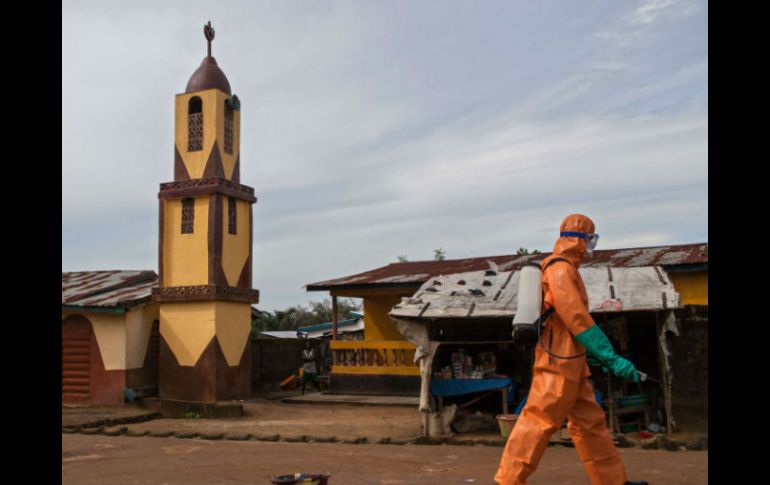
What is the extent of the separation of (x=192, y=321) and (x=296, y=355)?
246 inches

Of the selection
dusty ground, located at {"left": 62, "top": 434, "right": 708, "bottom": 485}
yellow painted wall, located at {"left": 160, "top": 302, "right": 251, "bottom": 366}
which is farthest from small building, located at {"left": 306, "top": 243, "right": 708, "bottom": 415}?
dusty ground, located at {"left": 62, "top": 434, "right": 708, "bottom": 485}

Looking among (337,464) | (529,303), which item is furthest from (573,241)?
(337,464)

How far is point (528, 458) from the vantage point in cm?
554

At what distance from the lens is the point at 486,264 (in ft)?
60.0

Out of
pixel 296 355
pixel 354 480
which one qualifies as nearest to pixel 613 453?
pixel 354 480

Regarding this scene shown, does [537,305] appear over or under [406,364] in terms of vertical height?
over

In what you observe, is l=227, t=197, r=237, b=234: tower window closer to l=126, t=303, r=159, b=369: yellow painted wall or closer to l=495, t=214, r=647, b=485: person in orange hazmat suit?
l=126, t=303, r=159, b=369: yellow painted wall

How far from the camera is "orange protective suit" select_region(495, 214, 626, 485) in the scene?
5.61 metres

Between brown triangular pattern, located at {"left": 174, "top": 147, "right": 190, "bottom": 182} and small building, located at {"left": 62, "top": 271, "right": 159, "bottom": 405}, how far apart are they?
3.01 m

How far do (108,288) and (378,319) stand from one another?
6.99m

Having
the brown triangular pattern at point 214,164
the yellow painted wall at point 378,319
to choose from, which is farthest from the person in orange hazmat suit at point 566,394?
the yellow painted wall at point 378,319

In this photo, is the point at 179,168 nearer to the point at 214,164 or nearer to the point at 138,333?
the point at 214,164

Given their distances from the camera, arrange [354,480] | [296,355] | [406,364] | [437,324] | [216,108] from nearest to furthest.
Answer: [354,480]
[437,324]
[216,108]
[406,364]
[296,355]

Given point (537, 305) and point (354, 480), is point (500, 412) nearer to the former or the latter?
point (354, 480)
